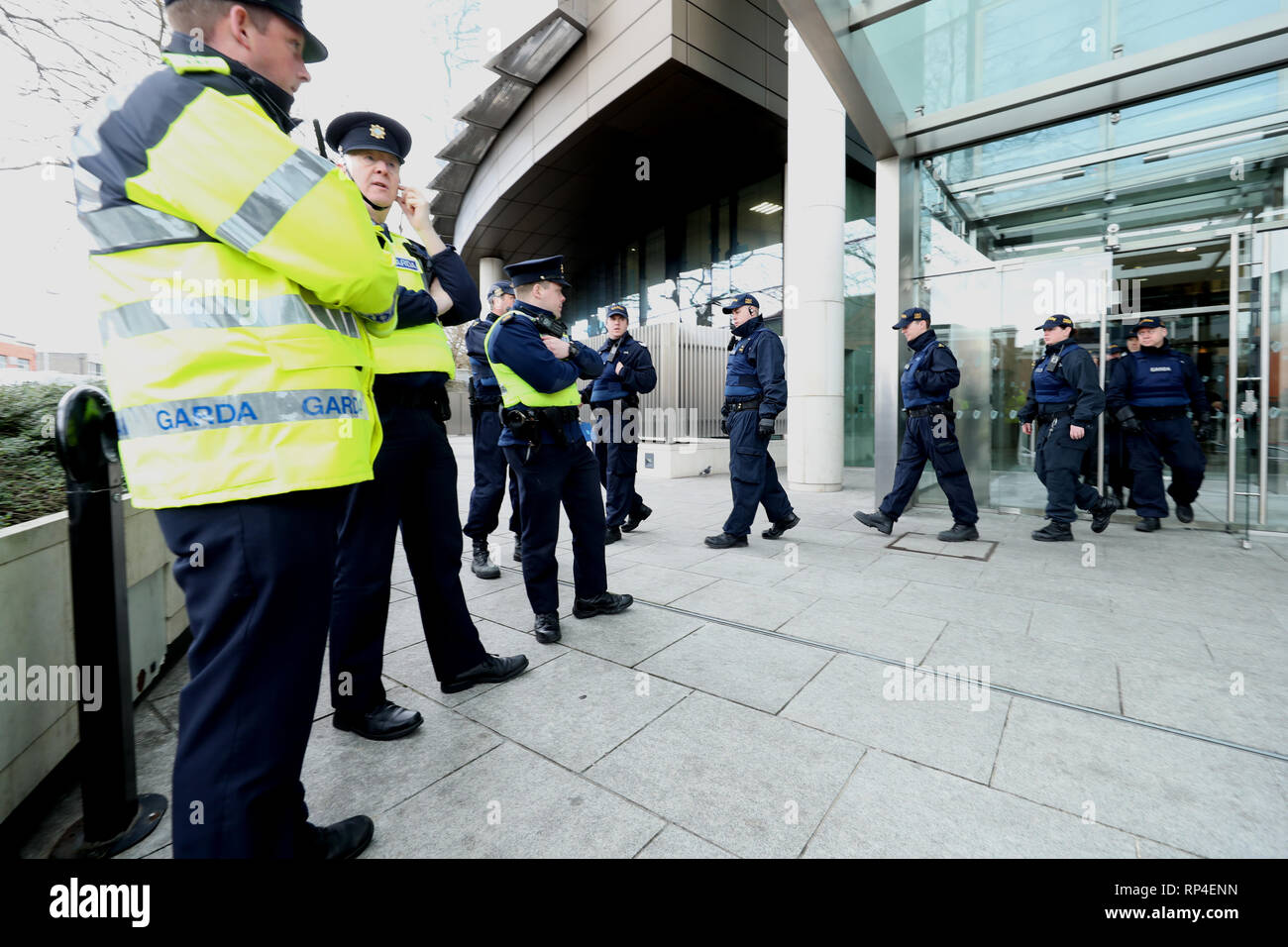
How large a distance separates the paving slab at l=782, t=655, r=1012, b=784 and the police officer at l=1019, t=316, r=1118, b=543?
382 cm

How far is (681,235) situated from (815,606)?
1554 centimetres

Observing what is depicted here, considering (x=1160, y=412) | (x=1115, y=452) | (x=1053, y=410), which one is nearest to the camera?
(x=1053, y=410)

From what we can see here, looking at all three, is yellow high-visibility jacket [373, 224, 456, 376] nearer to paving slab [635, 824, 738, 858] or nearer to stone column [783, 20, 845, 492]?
paving slab [635, 824, 738, 858]

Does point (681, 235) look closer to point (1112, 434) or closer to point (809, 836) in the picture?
point (1112, 434)

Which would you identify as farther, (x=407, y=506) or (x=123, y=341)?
(x=407, y=506)

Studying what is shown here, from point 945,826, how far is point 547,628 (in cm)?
204

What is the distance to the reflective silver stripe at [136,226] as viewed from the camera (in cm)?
123

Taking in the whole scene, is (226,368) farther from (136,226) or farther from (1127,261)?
(1127,261)

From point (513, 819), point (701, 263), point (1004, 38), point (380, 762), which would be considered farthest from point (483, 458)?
point (701, 263)

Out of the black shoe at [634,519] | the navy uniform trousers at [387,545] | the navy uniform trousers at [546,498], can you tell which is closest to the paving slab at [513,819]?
the navy uniform trousers at [387,545]

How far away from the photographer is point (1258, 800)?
1866 mm

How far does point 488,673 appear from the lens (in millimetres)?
2666

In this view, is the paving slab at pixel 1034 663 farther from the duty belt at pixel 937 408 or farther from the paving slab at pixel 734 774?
the duty belt at pixel 937 408
